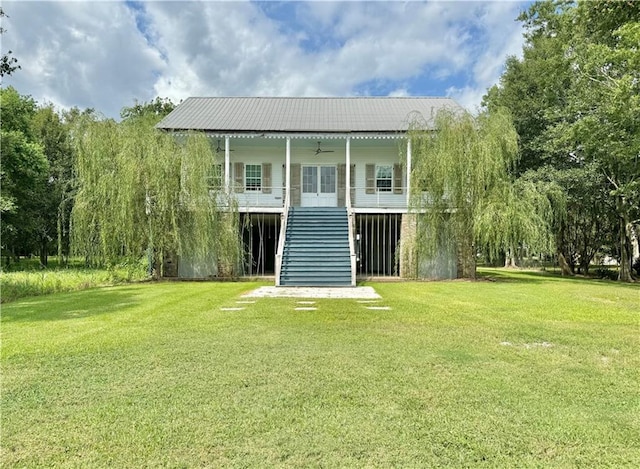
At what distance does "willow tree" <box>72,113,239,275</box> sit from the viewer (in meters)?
13.4

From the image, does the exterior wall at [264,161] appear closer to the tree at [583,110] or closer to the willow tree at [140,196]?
the willow tree at [140,196]

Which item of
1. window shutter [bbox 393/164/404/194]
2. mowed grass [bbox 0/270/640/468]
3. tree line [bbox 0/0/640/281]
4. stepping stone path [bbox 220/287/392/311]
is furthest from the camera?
window shutter [bbox 393/164/404/194]

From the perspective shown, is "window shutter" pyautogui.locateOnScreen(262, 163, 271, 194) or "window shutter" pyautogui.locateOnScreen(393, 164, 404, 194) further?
"window shutter" pyautogui.locateOnScreen(262, 163, 271, 194)

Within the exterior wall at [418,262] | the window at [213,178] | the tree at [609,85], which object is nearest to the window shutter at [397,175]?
the exterior wall at [418,262]

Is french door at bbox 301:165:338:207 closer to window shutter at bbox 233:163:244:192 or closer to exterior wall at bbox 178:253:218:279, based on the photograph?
window shutter at bbox 233:163:244:192

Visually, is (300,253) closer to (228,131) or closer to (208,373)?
(228,131)

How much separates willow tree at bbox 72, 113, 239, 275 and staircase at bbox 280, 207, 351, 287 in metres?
2.40

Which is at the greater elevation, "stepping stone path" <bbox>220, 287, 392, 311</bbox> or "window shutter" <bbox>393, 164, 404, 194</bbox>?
"window shutter" <bbox>393, 164, 404, 194</bbox>

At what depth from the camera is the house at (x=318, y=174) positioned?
1529 cm

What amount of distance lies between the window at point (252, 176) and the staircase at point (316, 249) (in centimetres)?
299

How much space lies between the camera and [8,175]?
63.0 feet

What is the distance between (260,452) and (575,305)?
27.5 ft

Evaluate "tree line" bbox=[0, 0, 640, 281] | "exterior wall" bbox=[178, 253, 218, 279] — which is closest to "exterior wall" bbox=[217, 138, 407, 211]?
"tree line" bbox=[0, 0, 640, 281]

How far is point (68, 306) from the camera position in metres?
8.48
